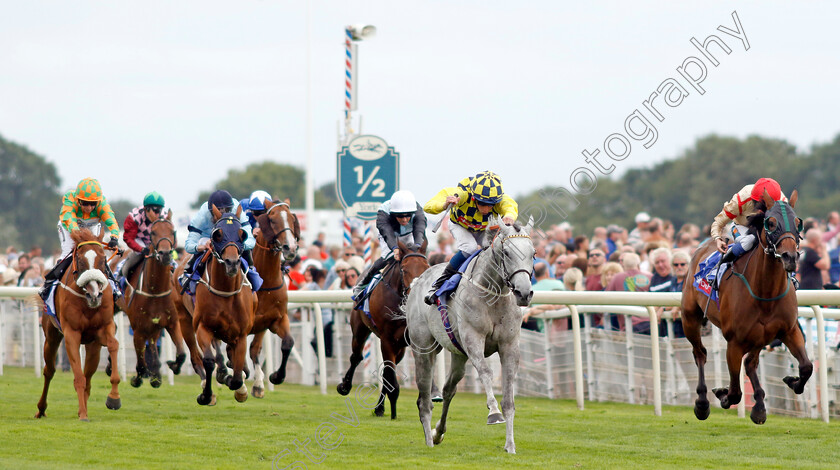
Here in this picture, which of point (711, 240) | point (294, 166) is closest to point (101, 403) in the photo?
point (711, 240)

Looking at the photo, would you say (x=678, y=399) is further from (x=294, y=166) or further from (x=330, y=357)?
(x=294, y=166)

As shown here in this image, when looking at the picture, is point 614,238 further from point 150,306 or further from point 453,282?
point 453,282

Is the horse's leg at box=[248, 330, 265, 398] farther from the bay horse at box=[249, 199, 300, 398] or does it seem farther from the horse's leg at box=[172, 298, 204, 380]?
the horse's leg at box=[172, 298, 204, 380]

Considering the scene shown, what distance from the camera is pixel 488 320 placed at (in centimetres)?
801

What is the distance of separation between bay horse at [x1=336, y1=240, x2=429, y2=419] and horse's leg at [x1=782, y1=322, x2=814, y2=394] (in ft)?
10.7

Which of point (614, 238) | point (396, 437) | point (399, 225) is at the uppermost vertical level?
point (614, 238)

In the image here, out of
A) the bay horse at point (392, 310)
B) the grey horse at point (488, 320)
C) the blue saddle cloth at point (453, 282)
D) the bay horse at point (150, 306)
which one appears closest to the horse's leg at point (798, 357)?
the grey horse at point (488, 320)

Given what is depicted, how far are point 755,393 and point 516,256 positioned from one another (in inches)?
88.9

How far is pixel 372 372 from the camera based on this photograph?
1311 cm

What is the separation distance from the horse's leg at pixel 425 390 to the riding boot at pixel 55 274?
11.6 ft

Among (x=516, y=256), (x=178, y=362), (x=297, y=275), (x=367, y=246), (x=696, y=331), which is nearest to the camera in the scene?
(x=516, y=256)

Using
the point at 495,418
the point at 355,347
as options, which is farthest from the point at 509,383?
the point at 355,347

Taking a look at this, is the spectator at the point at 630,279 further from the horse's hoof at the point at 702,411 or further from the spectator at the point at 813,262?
the horse's hoof at the point at 702,411

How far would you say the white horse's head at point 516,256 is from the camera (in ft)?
24.1
